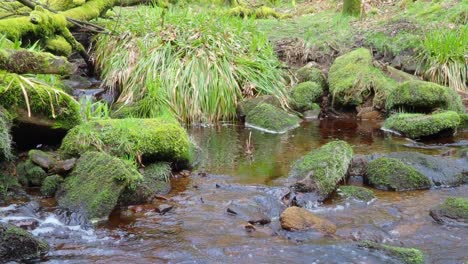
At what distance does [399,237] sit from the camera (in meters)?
4.03

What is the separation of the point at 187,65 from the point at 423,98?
11.0 ft

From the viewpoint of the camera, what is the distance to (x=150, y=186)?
4914mm

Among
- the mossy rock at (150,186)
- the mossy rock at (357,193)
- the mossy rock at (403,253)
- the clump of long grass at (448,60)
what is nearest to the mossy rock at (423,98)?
the clump of long grass at (448,60)

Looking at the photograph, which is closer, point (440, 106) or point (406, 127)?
point (406, 127)

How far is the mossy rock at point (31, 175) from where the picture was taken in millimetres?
4781

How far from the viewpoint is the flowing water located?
12.0 ft

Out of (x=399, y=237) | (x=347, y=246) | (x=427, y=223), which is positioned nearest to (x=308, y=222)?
(x=347, y=246)

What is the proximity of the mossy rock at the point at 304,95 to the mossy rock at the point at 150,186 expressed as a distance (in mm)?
3536

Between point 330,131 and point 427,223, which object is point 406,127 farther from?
point 427,223

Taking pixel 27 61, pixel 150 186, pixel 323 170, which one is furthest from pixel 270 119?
pixel 27 61

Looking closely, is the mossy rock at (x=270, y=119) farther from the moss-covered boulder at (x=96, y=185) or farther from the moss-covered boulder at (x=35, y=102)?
the moss-covered boulder at (x=96, y=185)

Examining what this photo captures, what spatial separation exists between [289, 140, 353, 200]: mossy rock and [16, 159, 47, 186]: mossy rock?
2217 mm

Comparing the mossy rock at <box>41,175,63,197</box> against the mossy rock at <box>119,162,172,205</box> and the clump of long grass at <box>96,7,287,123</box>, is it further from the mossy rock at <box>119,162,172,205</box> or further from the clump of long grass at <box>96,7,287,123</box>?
the clump of long grass at <box>96,7,287,123</box>

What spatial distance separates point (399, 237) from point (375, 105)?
182 inches
